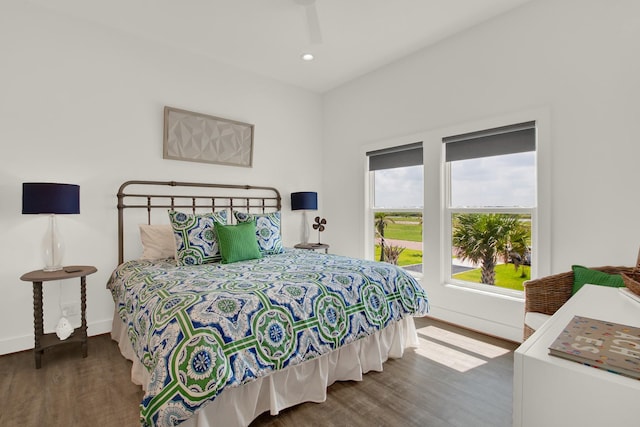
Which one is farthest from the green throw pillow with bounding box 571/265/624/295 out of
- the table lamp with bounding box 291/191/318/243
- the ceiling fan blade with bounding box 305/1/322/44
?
the table lamp with bounding box 291/191/318/243

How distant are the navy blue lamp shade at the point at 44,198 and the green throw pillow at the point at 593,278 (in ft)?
12.0

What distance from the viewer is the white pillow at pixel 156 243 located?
3043 millimetres

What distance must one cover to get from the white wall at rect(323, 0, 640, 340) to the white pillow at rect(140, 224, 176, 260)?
8.72 ft

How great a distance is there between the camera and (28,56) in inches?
109

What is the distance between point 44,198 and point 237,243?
1.44 m

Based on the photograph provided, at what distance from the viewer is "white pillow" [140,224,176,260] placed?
3.04 m

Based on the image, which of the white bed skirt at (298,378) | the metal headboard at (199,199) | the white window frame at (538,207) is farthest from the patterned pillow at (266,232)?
the white window frame at (538,207)

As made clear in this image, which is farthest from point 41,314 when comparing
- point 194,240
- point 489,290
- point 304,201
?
point 489,290

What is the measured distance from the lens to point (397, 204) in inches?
159

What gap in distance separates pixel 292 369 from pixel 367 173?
290cm

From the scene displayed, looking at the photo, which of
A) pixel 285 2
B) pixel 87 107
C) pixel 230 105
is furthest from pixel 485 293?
pixel 87 107

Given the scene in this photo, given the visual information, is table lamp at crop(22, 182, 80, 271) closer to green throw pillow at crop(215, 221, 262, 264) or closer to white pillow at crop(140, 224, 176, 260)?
white pillow at crop(140, 224, 176, 260)

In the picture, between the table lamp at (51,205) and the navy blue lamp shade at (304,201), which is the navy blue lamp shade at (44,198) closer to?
the table lamp at (51,205)

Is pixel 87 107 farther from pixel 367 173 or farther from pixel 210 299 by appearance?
pixel 367 173
